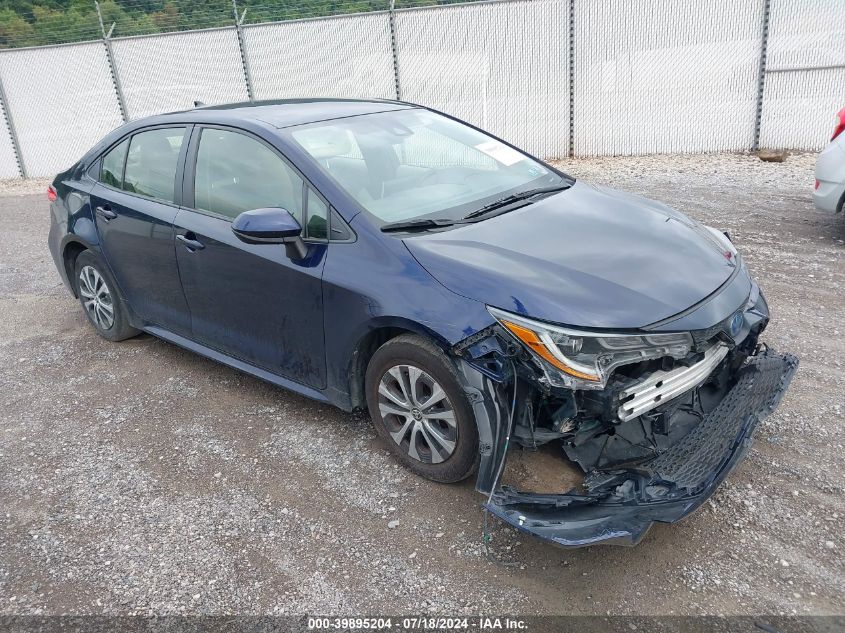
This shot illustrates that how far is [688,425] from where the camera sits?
3074mm

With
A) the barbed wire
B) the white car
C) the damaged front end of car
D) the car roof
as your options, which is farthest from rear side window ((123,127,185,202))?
the barbed wire

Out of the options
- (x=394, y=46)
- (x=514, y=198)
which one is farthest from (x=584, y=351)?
(x=394, y=46)

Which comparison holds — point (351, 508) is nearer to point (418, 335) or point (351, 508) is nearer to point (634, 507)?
point (418, 335)

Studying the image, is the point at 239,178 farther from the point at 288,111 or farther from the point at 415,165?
the point at 415,165

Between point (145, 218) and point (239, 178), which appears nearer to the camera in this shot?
point (239, 178)

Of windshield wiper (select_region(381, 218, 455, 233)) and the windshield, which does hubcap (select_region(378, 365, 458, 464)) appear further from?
the windshield

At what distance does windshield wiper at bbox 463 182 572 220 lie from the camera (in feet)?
11.7

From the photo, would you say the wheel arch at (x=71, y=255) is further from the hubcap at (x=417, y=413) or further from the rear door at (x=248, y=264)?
the hubcap at (x=417, y=413)

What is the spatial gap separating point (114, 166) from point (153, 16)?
1068 centimetres

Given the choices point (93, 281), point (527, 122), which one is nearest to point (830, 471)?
point (93, 281)

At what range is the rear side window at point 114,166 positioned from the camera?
4805mm

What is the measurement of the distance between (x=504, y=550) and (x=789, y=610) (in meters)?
1.06

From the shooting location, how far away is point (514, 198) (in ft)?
12.4

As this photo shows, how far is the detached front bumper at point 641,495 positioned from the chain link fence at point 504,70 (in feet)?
30.3
